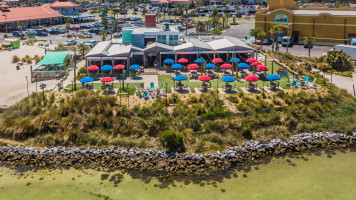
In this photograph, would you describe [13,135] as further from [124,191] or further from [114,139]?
[124,191]

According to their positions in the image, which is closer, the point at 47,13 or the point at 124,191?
the point at 124,191

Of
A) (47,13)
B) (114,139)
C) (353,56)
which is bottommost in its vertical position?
(114,139)

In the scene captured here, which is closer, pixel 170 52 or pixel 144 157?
pixel 144 157

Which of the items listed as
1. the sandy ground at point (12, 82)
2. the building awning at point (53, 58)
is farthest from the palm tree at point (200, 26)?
the building awning at point (53, 58)

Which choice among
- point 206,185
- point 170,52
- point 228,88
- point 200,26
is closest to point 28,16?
point 200,26

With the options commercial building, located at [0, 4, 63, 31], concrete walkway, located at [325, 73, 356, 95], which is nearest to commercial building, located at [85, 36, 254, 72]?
concrete walkway, located at [325, 73, 356, 95]

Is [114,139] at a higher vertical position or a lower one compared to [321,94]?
lower

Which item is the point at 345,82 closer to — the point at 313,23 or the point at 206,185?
the point at 313,23

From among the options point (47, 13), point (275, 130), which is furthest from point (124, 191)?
point (47, 13)
